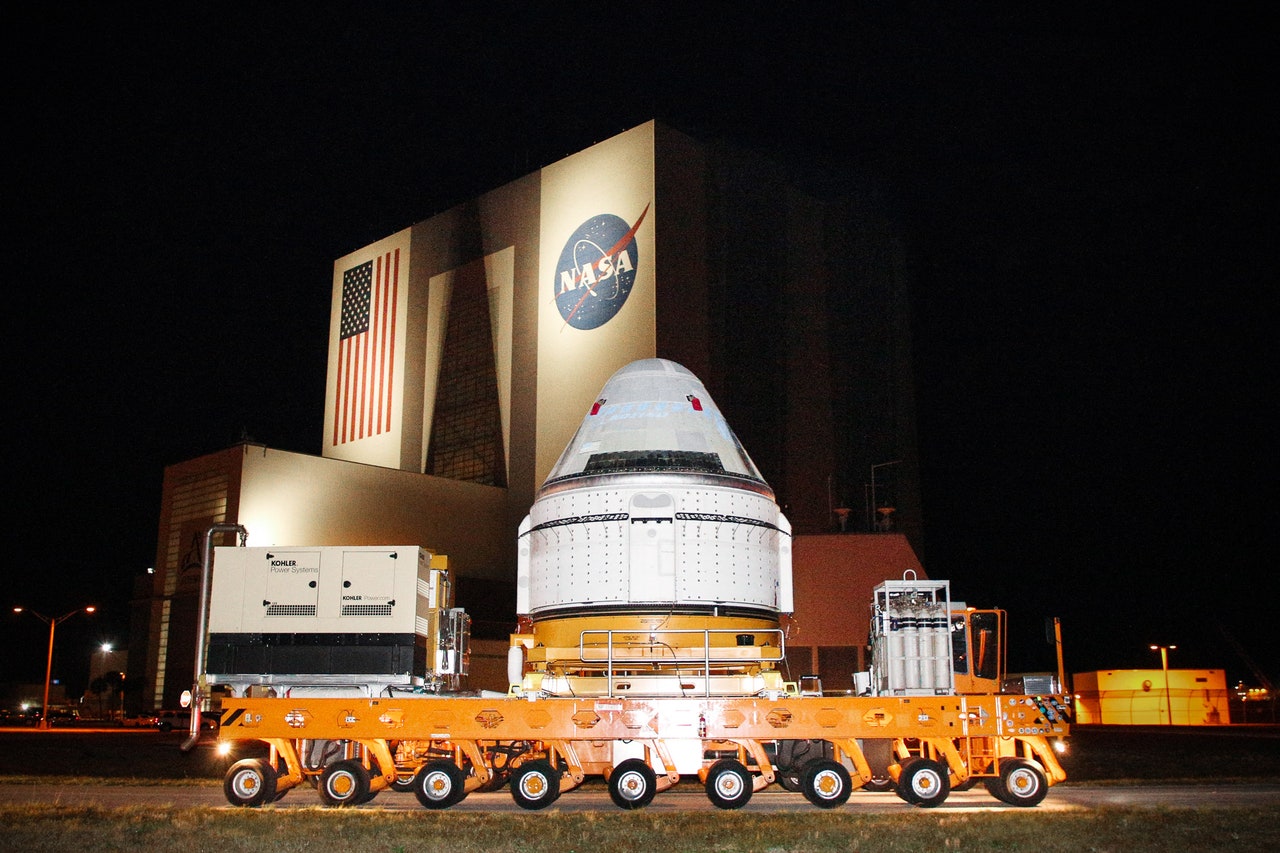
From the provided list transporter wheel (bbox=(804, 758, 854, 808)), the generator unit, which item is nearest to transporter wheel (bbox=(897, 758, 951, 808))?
transporter wheel (bbox=(804, 758, 854, 808))

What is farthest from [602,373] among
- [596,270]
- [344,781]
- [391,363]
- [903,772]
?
[903,772]

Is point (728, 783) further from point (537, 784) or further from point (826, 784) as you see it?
point (537, 784)

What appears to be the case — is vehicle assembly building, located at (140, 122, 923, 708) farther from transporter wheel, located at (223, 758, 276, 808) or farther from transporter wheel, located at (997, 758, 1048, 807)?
transporter wheel, located at (223, 758, 276, 808)

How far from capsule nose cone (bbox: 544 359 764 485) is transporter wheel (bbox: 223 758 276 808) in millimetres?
6525

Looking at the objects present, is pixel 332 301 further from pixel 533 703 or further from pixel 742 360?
pixel 533 703

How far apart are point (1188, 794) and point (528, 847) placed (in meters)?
12.8

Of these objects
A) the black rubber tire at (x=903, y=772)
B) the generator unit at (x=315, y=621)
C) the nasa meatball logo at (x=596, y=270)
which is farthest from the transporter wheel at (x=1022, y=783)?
the nasa meatball logo at (x=596, y=270)

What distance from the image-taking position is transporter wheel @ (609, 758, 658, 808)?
640 inches

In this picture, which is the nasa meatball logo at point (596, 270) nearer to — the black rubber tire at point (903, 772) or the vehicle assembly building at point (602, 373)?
the vehicle assembly building at point (602, 373)

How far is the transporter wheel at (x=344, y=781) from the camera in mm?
16766

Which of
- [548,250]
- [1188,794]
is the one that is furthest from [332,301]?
[1188,794]

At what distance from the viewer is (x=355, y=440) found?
220ft

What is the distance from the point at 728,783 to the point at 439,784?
14.1ft

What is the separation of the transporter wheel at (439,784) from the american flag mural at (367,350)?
49799 mm
